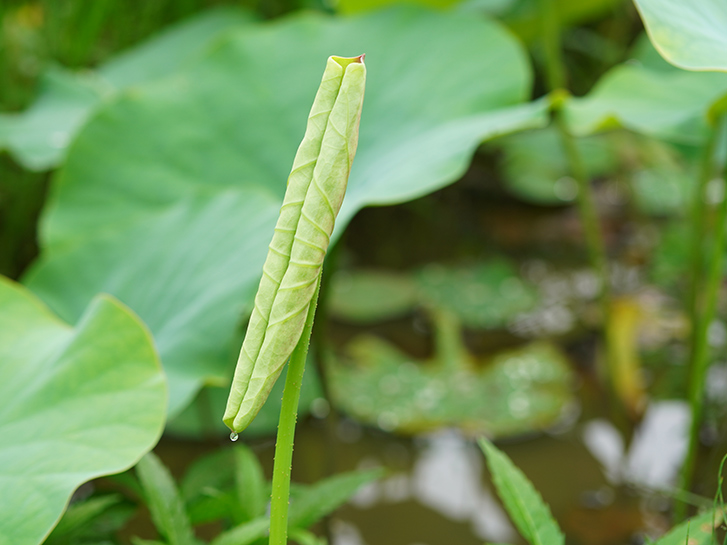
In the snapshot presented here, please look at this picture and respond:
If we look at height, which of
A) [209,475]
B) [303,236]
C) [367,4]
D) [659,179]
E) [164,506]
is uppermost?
[303,236]

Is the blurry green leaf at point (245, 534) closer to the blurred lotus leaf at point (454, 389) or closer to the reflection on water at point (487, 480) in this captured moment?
the reflection on water at point (487, 480)

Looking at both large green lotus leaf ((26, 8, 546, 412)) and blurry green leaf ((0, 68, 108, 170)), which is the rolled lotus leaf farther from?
blurry green leaf ((0, 68, 108, 170))

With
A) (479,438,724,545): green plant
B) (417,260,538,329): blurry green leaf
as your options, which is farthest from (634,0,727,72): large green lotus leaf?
(417,260,538,329): blurry green leaf

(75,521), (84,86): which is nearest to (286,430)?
(75,521)

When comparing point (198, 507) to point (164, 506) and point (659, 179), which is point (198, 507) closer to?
point (164, 506)

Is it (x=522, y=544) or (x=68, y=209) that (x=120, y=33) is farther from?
(x=522, y=544)

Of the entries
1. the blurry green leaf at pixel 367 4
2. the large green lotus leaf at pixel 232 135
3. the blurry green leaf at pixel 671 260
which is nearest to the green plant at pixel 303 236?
the large green lotus leaf at pixel 232 135

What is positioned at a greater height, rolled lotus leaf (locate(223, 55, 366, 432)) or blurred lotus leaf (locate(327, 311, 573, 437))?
rolled lotus leaf (locate(223, 55, 366, 432))
